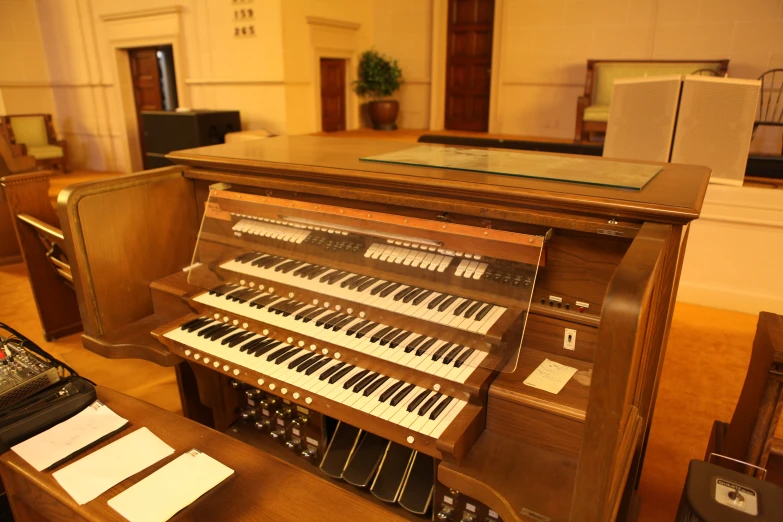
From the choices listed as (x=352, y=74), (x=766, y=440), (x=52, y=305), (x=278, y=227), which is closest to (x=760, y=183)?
(x=766, y=440)

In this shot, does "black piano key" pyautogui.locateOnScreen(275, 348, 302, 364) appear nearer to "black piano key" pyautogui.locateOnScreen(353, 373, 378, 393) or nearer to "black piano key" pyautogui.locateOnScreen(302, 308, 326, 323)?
"black piano key" pyautogui.locateOnScreen(302, 308, 326, 323)

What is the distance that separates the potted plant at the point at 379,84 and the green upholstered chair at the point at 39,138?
4939mm

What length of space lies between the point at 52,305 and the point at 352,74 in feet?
20.2

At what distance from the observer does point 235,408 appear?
90.4 inches

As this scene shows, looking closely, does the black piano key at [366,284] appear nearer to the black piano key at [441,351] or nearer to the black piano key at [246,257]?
the black piano key at [441,351]

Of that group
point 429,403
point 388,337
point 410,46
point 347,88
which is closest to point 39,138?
point 347,88

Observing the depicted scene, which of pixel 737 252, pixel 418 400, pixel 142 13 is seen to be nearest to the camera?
pixel 418 400

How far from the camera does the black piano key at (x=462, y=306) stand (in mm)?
1506

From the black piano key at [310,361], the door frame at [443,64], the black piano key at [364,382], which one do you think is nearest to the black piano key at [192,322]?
the black piano key at [310,361]

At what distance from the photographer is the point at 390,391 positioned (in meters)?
1.50

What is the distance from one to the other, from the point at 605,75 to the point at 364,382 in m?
6.19

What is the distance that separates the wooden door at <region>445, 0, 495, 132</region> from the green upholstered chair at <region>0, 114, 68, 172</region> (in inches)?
249

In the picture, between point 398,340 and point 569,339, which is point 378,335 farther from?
point 569,339

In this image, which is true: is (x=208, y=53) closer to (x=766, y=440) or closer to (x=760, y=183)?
(x=760, y=183)
